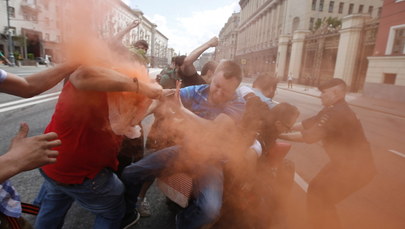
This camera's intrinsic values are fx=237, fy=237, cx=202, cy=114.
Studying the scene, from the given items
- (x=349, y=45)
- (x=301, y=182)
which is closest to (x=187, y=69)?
(x=301, y=182)

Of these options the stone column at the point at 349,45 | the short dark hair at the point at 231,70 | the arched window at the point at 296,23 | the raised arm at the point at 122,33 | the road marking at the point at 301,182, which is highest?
the arched window at the point at 296,23

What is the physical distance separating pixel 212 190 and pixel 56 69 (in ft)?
4.92

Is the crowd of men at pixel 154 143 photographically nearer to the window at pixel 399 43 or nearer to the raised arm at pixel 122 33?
the raised arm at pixel 122 33

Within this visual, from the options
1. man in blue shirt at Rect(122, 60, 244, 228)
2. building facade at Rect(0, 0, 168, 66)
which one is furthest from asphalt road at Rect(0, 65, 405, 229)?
building facade at Rect(0, 0, 168, 66)

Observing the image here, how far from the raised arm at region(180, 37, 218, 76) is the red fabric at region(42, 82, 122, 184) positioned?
89.9 inches

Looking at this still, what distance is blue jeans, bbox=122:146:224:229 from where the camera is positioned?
6.49 ft

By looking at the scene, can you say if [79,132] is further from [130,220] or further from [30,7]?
[130,220]

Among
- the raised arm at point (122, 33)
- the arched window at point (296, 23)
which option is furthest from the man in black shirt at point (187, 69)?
the arched window at point (296, 23)

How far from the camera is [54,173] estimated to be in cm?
157

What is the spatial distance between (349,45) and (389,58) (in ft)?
8.82

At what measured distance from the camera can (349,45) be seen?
17.6 meters

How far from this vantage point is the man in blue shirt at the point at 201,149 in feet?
6.66

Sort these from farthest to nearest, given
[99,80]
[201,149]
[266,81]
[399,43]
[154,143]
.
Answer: [399,43] → [266,81] → [154,143] → [201,149] → [99,80]

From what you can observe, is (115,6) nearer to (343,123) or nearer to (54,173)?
(54,173)
